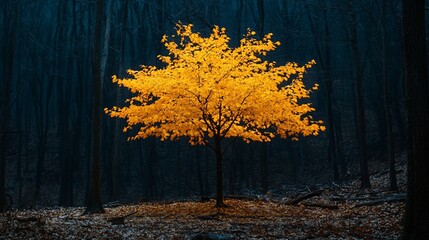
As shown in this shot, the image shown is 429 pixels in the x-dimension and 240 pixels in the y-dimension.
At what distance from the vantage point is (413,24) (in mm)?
7000

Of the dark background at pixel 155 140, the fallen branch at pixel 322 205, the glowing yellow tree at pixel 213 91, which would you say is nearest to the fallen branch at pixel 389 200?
the fallen branch at pixel 322 205

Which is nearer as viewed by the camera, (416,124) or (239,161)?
(416,124)

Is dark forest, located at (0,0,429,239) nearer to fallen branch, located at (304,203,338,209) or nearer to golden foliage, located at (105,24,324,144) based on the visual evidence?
fallen branch, located at (304,203,338,209)

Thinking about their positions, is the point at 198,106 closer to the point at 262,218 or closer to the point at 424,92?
the point at 262,218

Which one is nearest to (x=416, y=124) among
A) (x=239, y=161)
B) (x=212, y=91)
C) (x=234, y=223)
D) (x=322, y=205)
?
(x=234, y=223)

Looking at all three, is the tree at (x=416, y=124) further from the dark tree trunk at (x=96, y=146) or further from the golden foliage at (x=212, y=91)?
the dark tree trunk at (x=96, y=146)

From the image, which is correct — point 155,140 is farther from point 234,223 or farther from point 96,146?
point 234,223

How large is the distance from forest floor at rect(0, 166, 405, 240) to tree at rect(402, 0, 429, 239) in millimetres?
1723

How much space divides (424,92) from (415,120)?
1.75 feet

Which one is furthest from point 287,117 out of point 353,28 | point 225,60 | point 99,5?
point 353,28

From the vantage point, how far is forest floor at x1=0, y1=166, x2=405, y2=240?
866cm

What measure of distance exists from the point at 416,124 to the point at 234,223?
589 centimetres

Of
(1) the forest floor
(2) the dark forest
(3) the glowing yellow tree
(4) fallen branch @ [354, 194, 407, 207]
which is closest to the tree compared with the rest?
(2) the dark forest

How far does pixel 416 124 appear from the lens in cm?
681
